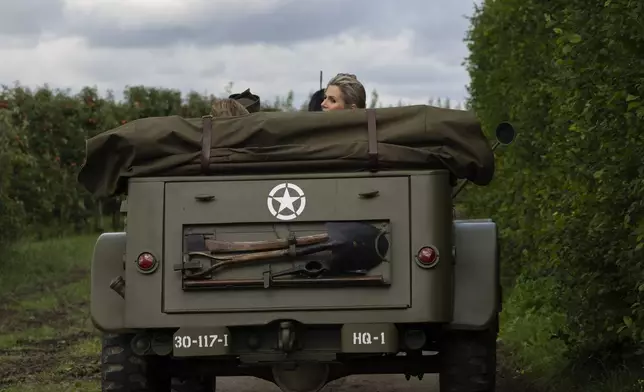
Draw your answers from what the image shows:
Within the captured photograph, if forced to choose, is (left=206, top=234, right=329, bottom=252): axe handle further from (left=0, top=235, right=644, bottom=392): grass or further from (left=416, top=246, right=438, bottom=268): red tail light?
(left=0, top=235, right=644, bottom=392): grass

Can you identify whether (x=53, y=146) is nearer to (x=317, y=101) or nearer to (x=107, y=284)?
(x=317, y=101)

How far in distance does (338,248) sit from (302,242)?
0.59 feet

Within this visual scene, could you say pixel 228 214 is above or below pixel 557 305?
above

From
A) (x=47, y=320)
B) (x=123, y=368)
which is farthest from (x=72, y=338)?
(x=123, y=368)

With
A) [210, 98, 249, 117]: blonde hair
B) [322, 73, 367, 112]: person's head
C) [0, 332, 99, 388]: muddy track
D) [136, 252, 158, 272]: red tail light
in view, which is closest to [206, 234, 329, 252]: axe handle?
[136, 252, 158, 272]: red tail light

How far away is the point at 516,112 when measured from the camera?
14430 millimetres

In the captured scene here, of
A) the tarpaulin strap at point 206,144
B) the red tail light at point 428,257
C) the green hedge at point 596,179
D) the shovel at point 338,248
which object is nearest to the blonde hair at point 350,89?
the green hedge at point 596,179

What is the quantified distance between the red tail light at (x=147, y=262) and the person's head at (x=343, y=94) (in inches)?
83.1

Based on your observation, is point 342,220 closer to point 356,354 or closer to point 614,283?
point 356,354

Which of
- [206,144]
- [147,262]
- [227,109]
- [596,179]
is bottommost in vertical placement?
[147,262]

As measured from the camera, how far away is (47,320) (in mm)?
15914

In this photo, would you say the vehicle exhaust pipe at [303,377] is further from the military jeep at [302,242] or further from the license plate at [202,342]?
the license plate at [202,342]

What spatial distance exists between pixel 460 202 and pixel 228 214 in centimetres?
1172

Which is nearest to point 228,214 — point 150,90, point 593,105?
point 593,105
